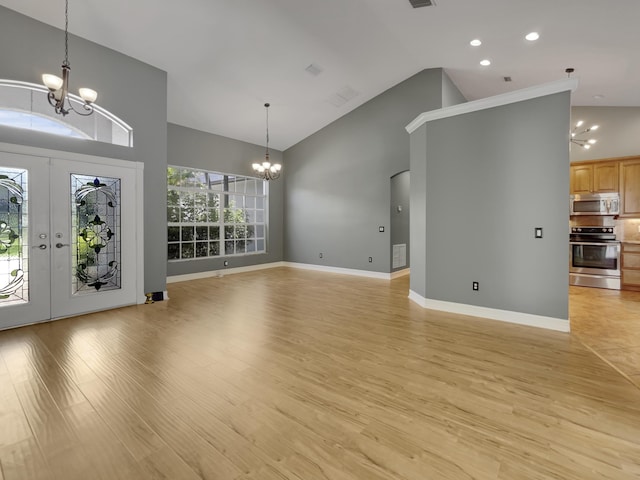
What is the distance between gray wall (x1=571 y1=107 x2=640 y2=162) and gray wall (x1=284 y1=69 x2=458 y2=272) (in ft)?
10.9

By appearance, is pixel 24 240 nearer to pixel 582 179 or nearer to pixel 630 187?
pixel 582 179

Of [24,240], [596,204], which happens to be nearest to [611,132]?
[596,204]

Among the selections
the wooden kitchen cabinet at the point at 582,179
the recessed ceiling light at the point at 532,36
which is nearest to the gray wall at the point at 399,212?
the recessed ceiling light at the point at 532,36

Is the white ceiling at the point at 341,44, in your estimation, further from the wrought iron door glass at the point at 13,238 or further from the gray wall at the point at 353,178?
the wrought iron door glass at the point at 13,238

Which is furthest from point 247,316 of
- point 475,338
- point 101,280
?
point 475,338

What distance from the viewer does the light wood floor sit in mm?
1551

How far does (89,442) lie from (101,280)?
332 cm

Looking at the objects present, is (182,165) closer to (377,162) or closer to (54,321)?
(54,321)

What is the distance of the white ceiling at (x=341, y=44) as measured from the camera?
3791 millimetres

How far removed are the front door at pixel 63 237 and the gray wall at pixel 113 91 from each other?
0.83 feet

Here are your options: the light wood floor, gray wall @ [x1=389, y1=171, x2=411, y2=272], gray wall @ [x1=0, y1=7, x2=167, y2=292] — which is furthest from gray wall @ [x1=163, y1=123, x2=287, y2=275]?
gray wall @ [x1=389, y1=171, x2=411, y2=272]

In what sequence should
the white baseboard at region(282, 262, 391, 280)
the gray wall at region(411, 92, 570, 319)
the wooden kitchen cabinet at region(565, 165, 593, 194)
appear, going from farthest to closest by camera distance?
the white baseboard at region(282, 262, 391, 280) → the wooden kitchen cabinet at region(565, 165, 593, 194) → the gray wall at region(411, 92, 570, 319)

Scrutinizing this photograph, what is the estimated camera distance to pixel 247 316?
4.10 metres

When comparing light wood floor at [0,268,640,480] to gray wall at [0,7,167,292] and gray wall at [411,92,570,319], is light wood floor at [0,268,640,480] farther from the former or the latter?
gray wall at [0,7,167,292]
